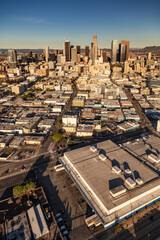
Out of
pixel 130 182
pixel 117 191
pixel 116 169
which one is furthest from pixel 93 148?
pixel 117 191

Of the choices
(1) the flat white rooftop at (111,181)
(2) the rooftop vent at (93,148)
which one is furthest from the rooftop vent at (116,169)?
(2) the rooftop vent at (93,148)

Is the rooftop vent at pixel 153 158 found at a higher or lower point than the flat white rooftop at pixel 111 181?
higher

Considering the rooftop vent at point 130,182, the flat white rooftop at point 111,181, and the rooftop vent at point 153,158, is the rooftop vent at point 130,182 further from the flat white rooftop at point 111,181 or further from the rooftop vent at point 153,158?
the rooftop vent at point 153,158

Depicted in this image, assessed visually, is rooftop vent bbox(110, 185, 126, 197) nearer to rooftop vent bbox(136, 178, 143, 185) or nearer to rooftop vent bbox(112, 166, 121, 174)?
rooftop vent bbox(136, 178, 143, 185)

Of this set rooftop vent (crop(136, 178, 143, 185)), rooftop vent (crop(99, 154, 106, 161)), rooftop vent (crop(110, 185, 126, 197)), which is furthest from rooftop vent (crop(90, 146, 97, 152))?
rooftop vent (crop(136, 178, 143, 185))

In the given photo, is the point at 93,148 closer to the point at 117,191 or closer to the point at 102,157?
the point at 102,157

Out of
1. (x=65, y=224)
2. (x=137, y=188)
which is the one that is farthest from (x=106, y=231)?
(x=137, y=188)

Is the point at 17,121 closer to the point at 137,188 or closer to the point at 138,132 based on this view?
the point at 138,132
